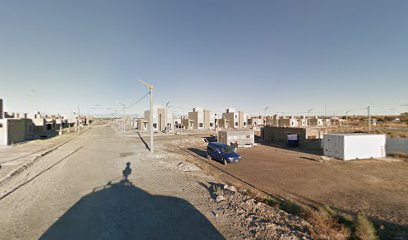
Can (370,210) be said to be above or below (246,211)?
below

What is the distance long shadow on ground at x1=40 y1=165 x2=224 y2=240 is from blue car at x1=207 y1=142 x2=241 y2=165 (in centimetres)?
1264

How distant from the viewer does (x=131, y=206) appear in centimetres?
885

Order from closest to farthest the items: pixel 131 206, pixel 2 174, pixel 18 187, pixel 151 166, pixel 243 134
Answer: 1. pixel 131 206
2. pixel 18 187
3. pixel 2 174
4. pixel 151 166
5. pixel 243 134

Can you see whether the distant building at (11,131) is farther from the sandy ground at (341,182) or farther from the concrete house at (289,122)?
the concrete house at (289,122)

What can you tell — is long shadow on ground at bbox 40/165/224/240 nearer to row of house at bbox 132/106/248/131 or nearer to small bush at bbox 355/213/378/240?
small bush at bbox 355/213/378/240

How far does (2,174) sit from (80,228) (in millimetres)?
12282

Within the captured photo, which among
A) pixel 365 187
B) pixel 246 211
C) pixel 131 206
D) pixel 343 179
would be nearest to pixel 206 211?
pixel 246 211

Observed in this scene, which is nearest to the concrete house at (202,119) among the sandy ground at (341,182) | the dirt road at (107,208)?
the sandy ground at (341,182)

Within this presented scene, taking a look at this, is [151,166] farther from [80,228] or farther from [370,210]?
[370,210]

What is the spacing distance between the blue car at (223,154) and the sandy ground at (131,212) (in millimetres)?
8964

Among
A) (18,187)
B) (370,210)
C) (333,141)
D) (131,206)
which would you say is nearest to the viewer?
(131,206)

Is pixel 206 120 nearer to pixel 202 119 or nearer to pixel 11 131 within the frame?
pixel 202 119

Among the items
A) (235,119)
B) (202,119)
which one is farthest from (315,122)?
(202,119)

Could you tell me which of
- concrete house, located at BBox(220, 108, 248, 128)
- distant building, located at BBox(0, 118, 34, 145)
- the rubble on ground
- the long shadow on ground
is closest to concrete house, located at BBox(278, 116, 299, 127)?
concrete house, located at BBox(220, 108, 248, 128)
